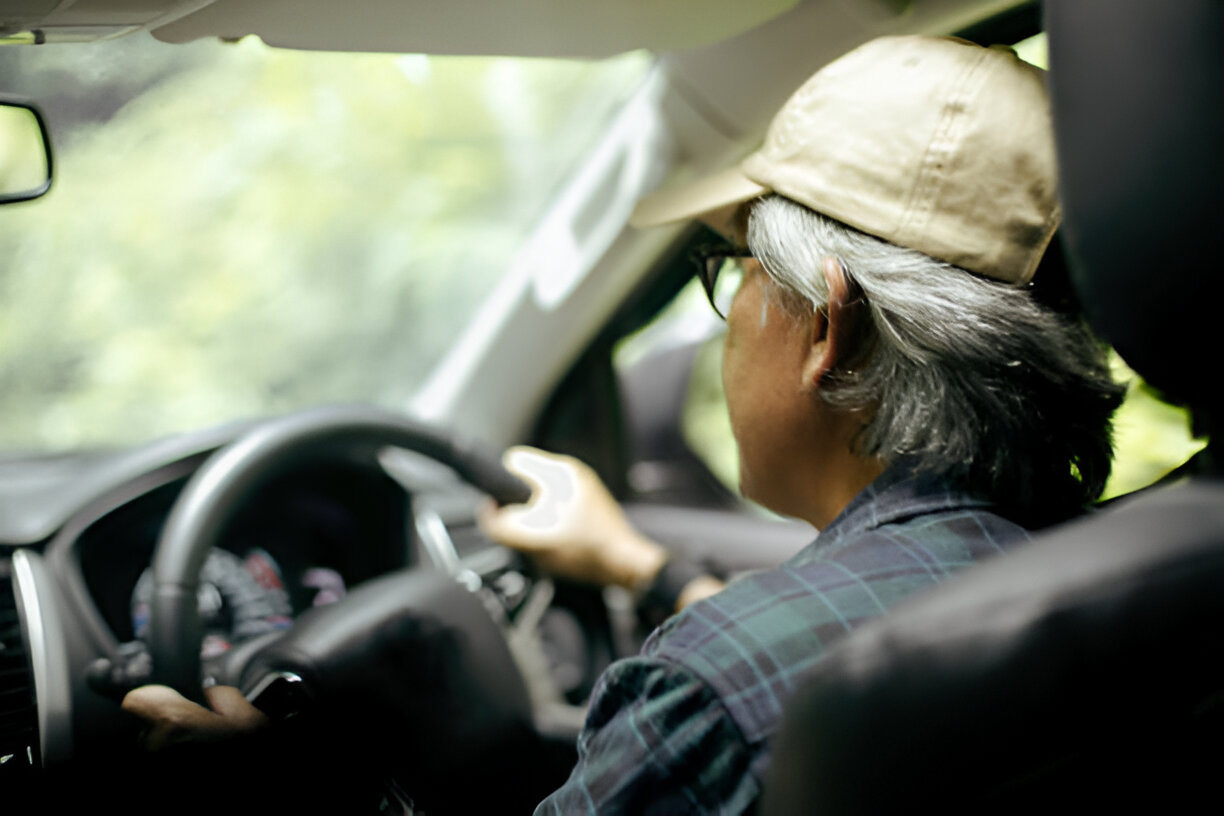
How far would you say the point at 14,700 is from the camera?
63.5 inches

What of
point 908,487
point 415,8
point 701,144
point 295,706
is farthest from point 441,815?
point 701,144

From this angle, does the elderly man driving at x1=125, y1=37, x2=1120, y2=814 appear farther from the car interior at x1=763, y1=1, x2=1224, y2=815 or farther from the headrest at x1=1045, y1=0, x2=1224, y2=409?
the headrest at x1=1045, y1=0, x2=1224, y2=409

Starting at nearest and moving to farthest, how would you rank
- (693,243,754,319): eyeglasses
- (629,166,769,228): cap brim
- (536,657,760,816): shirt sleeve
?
(536,657,760,816): shirt sleeve
(629,166,769,228): cap brim
(693,243,754,319): eyeglasses

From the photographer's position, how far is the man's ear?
4.08ft

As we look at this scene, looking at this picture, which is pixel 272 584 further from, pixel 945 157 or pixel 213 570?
pixel 945 157

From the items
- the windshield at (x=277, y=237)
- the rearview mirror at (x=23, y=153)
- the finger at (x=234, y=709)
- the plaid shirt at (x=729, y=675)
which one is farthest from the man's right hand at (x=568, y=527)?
the plaid shirt at (x=729, y=675)

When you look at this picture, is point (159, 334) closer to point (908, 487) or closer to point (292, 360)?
point (292, 360)

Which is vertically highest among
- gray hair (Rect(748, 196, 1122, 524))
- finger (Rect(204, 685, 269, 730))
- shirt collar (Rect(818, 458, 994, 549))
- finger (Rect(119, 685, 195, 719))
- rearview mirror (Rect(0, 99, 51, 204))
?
rearview mirror (Rect(0, 99, 51, 204))

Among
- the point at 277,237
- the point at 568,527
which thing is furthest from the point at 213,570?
the point at 277,237

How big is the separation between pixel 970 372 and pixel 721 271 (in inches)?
17.5

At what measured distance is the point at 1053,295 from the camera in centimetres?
125

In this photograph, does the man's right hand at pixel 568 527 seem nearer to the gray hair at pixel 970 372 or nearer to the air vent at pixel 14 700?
the air vent at pixel 14 700

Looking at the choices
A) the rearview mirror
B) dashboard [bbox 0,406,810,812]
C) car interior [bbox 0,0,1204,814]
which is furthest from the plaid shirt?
the rearview mirror

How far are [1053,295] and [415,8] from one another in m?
0.90
